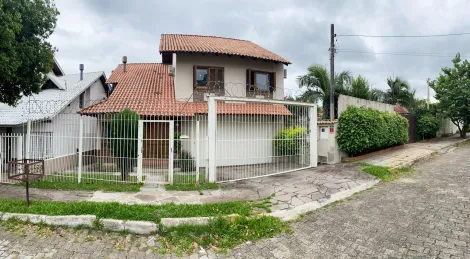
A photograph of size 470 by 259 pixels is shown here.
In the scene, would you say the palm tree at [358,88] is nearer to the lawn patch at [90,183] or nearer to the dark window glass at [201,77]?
the dark window glass at [201,77]

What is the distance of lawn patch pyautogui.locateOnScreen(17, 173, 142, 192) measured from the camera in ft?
23.3

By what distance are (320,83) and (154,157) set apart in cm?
1354

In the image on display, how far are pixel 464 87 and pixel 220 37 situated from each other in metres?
16.1

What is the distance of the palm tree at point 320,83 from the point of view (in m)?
17.6

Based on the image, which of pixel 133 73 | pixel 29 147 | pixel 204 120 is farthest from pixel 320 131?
pixel 133 73

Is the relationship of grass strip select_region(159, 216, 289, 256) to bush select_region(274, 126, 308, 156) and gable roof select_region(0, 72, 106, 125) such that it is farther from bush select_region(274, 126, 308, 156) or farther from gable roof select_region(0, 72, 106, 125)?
gable roof select_region(0, 72, 106, 125)

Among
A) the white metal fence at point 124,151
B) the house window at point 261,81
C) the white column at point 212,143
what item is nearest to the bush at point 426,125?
the house window at point 261,81

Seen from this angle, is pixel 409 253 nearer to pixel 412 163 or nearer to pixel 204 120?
pixel 412 163

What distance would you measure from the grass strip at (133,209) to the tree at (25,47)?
4170 mm

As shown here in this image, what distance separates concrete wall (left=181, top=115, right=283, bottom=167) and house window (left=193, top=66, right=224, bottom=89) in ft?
6.63

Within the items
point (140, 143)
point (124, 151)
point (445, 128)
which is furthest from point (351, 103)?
point (445, 128)

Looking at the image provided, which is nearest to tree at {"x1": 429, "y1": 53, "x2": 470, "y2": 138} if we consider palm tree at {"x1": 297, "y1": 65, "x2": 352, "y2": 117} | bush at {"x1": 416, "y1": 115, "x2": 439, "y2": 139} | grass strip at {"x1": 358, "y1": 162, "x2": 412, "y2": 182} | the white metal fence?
bush at {"x1": 416, "y1": 115, "x2": 439, "y2": 139}

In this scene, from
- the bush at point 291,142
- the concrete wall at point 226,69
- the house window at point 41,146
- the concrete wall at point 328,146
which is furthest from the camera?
the concrete wall at point 226,69

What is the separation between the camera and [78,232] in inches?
183
